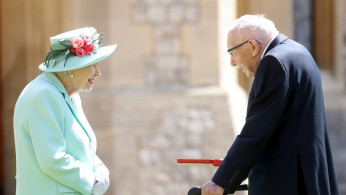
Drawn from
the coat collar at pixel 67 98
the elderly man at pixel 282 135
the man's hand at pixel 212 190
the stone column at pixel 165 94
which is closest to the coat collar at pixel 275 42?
the elderly man at pixel 282 135

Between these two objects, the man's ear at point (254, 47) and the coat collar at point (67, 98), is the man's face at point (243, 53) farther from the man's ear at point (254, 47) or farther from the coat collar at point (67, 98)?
the coat collar at point (67, 98)

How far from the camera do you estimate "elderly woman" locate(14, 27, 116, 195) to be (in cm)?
349

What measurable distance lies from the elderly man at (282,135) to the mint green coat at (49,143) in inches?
24.0

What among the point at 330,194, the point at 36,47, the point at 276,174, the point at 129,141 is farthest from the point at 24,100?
the point at 36,47

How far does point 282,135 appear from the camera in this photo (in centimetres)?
358

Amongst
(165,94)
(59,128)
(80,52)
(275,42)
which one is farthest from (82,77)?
(165,94)

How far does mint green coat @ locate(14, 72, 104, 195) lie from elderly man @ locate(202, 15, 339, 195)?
0.61 meters

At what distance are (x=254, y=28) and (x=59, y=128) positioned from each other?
103 cm

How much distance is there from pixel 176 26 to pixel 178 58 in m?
0.31

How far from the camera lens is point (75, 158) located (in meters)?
3.61

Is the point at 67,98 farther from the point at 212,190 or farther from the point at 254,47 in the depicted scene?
the point at 254,47

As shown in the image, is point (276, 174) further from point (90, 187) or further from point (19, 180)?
point (19, 180)

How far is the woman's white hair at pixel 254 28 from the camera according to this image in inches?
146

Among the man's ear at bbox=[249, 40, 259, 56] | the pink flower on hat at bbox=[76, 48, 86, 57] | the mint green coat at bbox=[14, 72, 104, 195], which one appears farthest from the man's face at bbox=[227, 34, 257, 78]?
the mint green coat at bbox=[14, 72, 104, 195]
